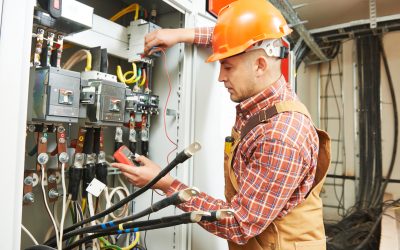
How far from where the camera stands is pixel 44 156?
0.78 m

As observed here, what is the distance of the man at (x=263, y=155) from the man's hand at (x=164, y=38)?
0.47 feet

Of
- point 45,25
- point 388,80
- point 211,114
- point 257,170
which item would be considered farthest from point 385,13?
point 45,25

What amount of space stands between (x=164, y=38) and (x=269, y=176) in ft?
1.95

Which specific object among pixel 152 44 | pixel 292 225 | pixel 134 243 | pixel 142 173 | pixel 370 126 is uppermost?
pixel 152 44

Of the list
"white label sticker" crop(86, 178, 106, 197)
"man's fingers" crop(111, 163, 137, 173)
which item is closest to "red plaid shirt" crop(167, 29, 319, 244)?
"man's fingers" crop(111, 163, 137, 173)

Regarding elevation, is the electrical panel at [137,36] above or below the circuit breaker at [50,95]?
above

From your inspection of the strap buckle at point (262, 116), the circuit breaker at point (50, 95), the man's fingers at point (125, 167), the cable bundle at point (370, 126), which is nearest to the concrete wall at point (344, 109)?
the cable bundle at point (370, 126)

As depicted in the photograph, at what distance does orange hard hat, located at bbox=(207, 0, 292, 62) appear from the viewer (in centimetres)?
89

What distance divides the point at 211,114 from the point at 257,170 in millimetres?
417

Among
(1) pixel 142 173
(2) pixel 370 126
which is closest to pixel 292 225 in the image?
(1) pixel 142 173

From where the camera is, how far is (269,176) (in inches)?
30.3

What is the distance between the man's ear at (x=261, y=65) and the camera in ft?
2.94

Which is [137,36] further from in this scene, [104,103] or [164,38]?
[104,103]

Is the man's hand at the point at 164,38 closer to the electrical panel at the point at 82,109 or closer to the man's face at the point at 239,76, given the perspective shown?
the electrical panel at the point at 82,109
